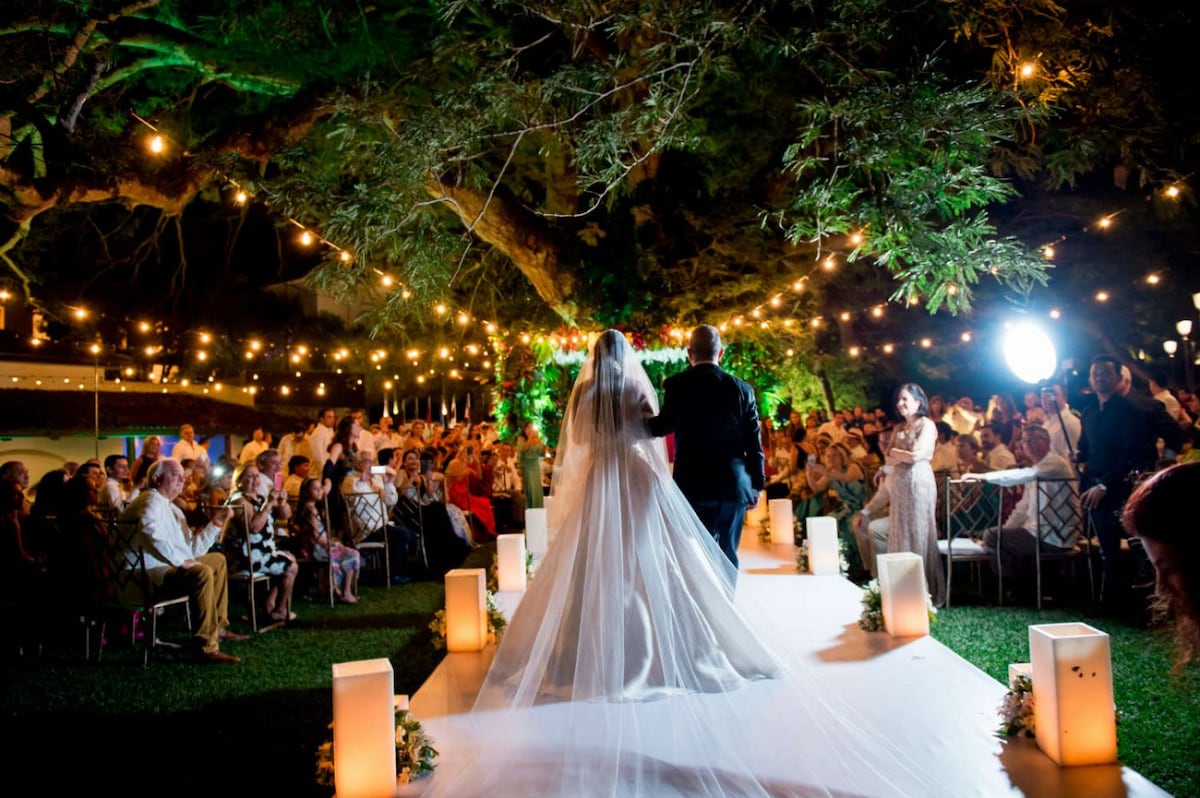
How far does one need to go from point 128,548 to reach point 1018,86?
731 cm

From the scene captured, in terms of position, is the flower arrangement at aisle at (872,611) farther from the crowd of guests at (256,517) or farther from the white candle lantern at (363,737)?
the crowd of guests at (256,517)

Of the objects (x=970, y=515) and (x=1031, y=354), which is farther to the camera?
(x=1031, y=354)

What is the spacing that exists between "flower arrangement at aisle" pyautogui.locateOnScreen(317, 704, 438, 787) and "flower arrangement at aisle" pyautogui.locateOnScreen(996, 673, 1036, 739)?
8.43 ft

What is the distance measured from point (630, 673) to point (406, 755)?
4.15 ft

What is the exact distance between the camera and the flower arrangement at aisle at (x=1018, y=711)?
147 inches

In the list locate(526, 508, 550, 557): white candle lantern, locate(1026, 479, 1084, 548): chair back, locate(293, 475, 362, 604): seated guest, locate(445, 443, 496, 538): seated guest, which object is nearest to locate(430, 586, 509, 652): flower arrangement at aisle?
locate(293, 475, 362, 604): seated guest

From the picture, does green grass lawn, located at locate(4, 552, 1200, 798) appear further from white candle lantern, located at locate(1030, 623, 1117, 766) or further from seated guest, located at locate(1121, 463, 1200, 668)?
seated guest, located at locate(1121, 463, 1200, 668)

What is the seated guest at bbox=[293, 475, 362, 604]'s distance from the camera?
757cm

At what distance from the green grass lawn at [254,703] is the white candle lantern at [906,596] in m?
0.30

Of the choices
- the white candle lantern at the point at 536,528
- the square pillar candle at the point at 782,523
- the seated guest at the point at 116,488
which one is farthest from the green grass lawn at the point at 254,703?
the square pillar candle at the point at 782,523

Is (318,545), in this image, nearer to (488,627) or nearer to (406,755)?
(488,627)

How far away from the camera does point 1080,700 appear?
3510 mm

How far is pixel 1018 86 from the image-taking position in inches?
248

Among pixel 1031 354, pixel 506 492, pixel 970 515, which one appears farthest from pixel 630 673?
pixel 506 492
